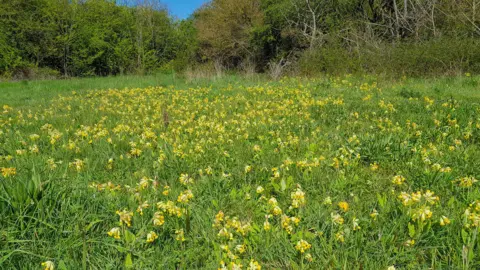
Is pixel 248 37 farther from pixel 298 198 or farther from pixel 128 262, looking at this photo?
pixel 128 262

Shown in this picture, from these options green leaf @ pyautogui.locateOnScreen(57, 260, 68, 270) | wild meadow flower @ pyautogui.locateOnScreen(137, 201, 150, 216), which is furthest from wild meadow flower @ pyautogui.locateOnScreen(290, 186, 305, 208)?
green leaf @ pyautogui.locateOnScreen(57, 260, 68, 270)

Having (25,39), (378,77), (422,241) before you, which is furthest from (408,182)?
(25,39)

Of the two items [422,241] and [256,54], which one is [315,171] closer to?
[422,241]

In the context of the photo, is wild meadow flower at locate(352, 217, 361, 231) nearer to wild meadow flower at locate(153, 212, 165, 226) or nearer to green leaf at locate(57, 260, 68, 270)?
wild meadow flower at locate(153, 212, 165, 226)

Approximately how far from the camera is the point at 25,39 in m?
25.2

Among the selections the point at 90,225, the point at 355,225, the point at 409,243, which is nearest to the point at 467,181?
the point at 409,243

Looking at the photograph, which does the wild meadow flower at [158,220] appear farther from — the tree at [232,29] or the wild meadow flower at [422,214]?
the tree at [232,29]

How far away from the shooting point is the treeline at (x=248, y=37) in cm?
1259

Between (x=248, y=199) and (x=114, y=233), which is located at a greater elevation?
(x=114, y=233)

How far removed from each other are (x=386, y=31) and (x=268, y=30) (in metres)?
12.0

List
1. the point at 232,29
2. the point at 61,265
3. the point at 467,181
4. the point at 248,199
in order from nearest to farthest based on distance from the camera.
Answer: the point at 61,265 < the point at 467,181 < the point at 248,199 < the point at 232,29

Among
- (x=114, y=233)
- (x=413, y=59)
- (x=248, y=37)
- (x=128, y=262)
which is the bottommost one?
(x=128, y=262)

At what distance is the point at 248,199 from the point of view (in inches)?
104

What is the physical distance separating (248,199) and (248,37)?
27.0 metres
